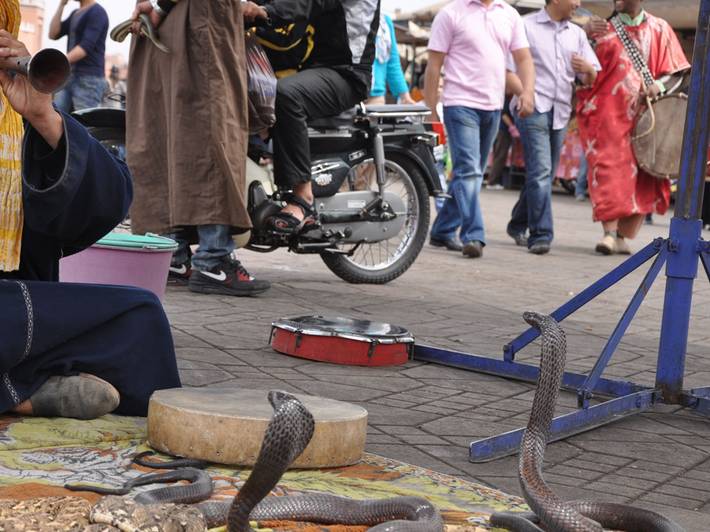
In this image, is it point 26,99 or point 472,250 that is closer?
point 26,99

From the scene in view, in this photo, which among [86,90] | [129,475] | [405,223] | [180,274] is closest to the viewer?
[129,475]

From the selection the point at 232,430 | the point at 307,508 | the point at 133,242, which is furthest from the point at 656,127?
the point at 307,508

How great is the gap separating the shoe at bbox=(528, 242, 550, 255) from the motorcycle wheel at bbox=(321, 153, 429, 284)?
2.24m

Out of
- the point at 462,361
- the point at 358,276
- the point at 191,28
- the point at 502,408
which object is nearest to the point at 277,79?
the point at 191,28

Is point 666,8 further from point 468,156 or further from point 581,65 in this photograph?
point 468,156

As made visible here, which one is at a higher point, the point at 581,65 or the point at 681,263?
the point at 581,65

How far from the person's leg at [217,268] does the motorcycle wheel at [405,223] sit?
0.85m

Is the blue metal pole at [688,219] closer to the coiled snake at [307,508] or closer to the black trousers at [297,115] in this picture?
the coiled snake at [307,508]

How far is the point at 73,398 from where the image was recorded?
3.31 meters

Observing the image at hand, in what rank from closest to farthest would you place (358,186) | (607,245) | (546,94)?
1. (358,186)
2. (546,94)
3. (607,245)

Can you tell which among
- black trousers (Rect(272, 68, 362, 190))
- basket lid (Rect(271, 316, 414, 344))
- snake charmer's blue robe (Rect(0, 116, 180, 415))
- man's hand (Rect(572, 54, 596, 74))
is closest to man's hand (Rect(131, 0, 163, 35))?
black trousers (Rect(272, 68, 362, 190))

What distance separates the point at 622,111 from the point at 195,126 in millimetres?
4189

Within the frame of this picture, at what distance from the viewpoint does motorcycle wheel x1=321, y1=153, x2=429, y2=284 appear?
267 inches

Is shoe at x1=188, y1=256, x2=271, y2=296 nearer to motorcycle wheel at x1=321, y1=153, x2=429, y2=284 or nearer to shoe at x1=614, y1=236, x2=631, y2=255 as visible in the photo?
motorcycle wheel at x1=321, y1=153, x2=429, y2=284
